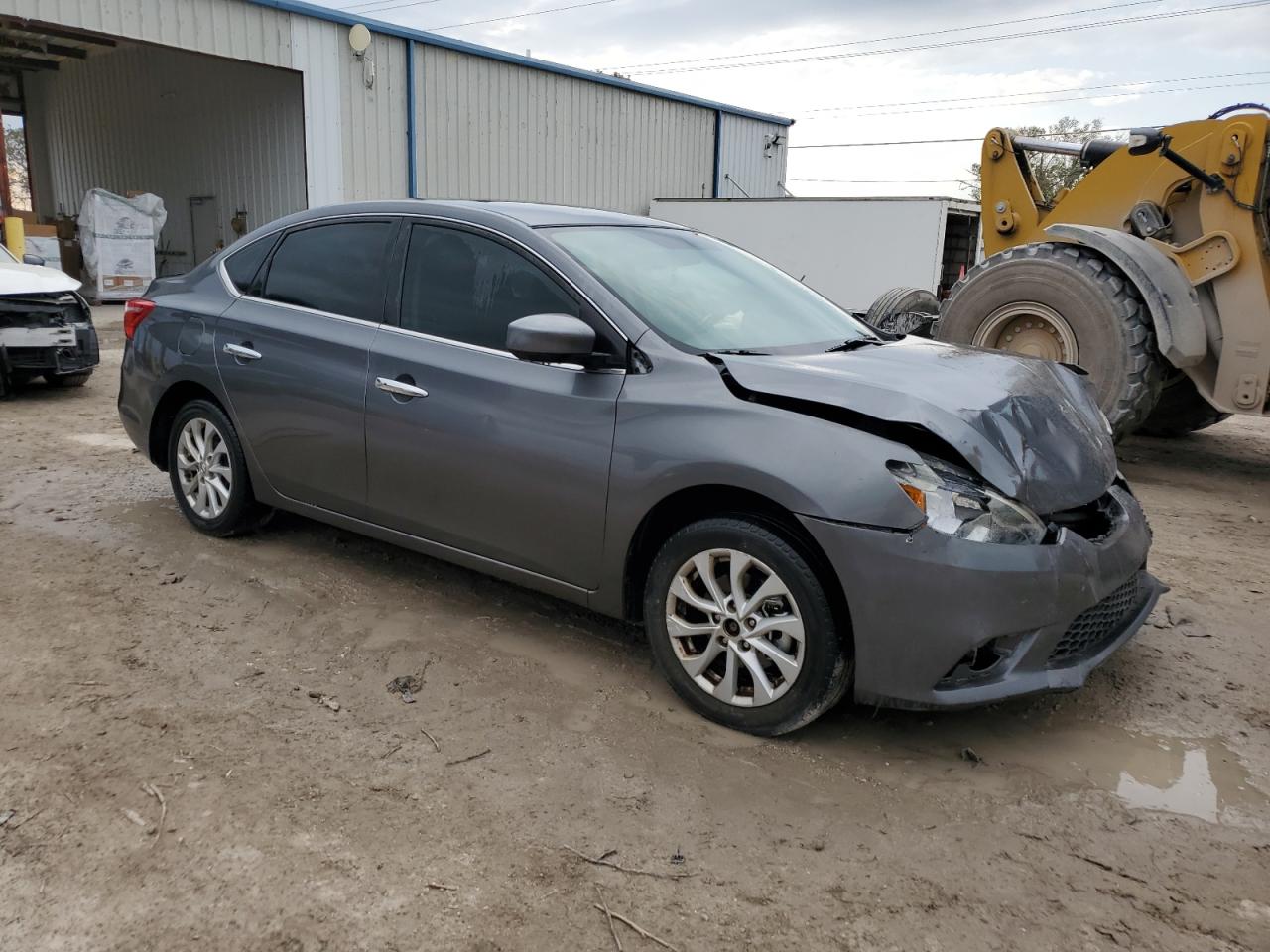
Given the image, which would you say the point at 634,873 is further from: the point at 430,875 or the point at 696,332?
the point at 696,332

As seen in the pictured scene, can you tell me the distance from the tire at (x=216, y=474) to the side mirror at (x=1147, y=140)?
232 inches

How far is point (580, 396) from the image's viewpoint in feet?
11.6

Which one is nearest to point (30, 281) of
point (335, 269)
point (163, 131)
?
point (335, 269)

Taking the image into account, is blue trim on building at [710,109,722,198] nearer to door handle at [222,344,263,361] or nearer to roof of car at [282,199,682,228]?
roof of car at [282,199,682,228]

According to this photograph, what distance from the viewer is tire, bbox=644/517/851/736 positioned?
3.02m

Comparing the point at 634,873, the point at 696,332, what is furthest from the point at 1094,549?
the point at 634,873

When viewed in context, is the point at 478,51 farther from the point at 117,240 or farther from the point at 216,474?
the point at 216,474

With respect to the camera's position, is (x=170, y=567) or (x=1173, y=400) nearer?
(x=170, y=567)

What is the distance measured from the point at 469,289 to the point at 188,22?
41.3 ft

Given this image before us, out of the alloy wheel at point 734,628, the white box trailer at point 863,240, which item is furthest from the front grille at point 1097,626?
the white box trailer at point 863,240

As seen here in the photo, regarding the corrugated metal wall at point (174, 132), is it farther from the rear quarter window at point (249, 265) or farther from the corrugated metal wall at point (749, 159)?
the rear quarter window at point (249, 265)

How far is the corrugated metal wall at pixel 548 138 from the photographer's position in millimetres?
17078

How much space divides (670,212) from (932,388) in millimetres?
17323

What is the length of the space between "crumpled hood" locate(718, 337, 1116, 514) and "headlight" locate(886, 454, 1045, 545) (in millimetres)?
50
